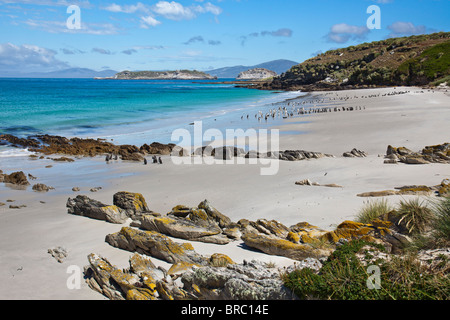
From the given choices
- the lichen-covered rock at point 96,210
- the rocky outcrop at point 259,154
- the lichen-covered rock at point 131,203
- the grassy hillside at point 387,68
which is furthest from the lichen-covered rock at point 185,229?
the grassy hillside at point 387,68

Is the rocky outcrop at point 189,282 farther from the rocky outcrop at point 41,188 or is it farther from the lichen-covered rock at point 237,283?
the rocky outcrop at point 41,188

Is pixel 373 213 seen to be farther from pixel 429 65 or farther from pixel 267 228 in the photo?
pixel 429 65

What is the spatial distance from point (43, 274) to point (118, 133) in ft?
78.1

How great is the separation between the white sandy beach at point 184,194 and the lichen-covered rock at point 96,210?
248mm

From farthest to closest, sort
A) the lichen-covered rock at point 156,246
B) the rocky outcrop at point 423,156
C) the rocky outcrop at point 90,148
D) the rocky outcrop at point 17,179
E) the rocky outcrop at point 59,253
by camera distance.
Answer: the rocky outcrop at point 90,148
the rocky outcrop at point 17,179
the rocky outcrop at point 423,156
the rocky outcrop at point 59,253
the lichen-covered rock at point 156,246

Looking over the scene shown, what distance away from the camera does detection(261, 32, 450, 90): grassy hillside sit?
67.1 meters

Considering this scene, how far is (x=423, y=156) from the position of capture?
517 inches

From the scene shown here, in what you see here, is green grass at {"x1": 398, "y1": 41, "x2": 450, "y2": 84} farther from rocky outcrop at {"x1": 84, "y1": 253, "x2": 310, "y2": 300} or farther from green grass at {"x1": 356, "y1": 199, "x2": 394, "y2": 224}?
rocky outcrop at {"x1": 84, "y1": 253, "x2": 310, "y2": 300}

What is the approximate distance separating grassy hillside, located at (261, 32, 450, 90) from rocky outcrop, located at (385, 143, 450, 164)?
52676mm

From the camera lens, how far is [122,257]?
672 cm

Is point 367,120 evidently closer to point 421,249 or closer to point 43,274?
point 421,249

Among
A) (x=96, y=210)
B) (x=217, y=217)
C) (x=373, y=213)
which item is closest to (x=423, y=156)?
(x=373, y=213)

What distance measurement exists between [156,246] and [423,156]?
36.3 ft

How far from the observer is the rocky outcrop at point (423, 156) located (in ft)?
42.1
